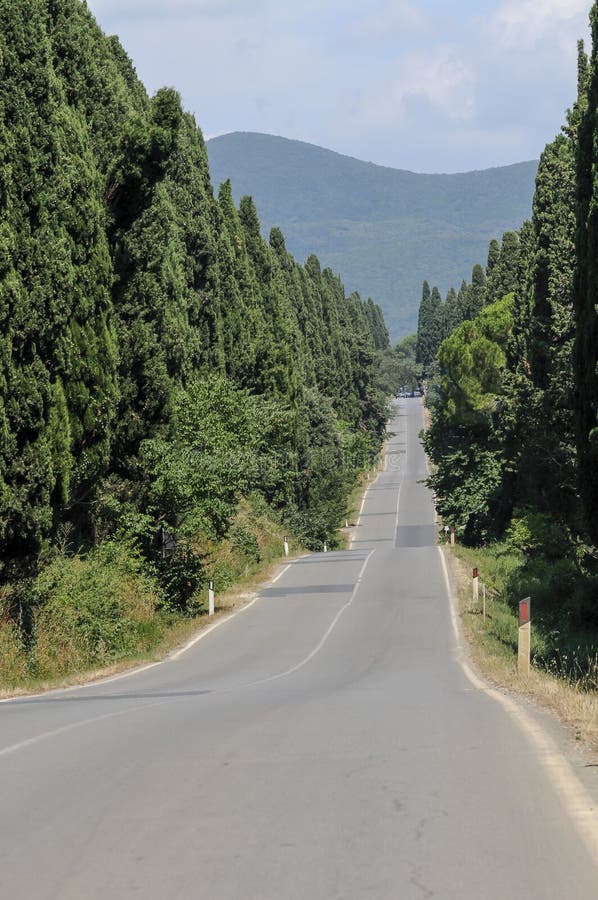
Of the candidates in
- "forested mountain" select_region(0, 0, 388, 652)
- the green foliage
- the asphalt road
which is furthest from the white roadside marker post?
the green foliage

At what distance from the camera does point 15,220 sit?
63.7 ft

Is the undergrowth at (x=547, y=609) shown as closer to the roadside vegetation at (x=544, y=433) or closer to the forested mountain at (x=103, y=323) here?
the roadside vegetation at (x=544, y=433)

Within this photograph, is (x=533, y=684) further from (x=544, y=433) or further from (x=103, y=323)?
(x=544, y=433)

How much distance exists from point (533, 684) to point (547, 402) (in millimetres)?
20554

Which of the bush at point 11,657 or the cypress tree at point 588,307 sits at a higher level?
the cypress tree at point 588,307

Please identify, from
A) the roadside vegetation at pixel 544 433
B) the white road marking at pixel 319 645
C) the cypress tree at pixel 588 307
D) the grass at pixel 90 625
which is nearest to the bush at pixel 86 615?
the grass at pixel 90 625

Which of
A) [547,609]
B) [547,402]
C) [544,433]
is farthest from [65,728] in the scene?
[544,433]

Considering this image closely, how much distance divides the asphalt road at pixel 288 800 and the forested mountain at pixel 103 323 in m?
5.52

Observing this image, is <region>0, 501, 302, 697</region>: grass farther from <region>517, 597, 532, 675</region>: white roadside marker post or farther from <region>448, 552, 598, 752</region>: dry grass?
<region>517, 597, 532, 675</region>: white roadside marker post

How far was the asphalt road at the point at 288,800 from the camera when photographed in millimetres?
5480

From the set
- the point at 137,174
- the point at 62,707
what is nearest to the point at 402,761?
the point at 62,707

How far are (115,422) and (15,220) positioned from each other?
28.1ft

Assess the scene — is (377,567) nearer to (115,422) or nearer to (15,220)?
(115,422)

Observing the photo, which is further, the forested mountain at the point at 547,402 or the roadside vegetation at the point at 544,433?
the forested mountain at the point at 547,402
